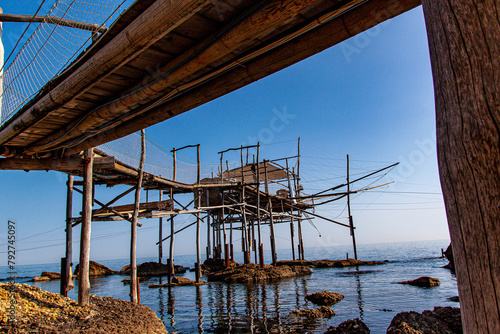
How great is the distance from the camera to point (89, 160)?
7977 millimetres

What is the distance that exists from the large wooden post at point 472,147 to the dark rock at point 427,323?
597 cm

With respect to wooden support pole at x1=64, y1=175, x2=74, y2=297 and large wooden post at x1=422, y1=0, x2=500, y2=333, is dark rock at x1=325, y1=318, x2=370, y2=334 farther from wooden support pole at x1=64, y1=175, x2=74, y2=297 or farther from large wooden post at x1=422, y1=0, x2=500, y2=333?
wooden support pole at x1=64, y1=175, x2=74, y2=297

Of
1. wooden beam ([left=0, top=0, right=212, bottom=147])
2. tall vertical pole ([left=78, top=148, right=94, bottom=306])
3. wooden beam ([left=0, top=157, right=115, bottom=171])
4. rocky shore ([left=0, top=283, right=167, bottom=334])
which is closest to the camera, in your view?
wooden beam ([left=0, top=0, right=212, bottom=147])

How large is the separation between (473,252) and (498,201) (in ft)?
0.74

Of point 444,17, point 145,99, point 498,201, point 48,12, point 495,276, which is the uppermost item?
point 48,12

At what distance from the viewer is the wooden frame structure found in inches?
50.3

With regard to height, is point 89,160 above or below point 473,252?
above

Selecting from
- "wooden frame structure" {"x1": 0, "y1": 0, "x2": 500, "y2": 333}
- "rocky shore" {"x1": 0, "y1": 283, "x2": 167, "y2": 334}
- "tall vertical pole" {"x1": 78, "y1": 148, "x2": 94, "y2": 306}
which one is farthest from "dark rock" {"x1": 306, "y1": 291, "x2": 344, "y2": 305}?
"wooden frame structure" {"x1": 0, "y1": 0, "x2": 500, "y2": 333}

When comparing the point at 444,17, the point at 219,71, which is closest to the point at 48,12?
the point at 219,71

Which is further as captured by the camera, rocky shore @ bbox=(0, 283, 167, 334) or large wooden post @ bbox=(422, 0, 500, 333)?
rocky shore @ bbox=(0, 283, 167, 334)

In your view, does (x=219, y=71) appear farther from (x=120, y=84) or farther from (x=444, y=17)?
(x=444, y=17)

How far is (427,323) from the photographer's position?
6762 millimetres

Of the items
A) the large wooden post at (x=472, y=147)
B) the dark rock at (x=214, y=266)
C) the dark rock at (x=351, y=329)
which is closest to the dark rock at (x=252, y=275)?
the dark rock at (x=214, y=266)

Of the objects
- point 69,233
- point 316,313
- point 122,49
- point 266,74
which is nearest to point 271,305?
point 316,313
